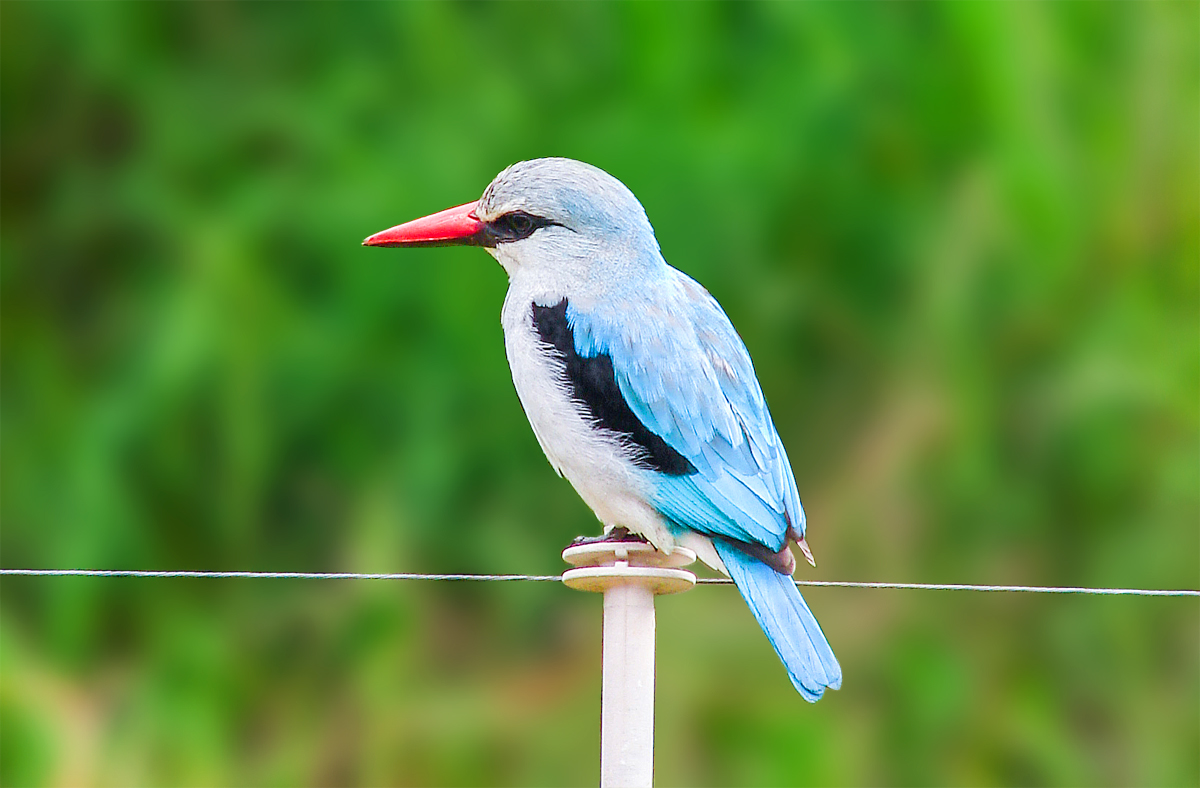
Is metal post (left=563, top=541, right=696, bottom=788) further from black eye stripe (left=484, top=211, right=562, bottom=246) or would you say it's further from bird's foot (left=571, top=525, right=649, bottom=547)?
black eye stripe (left=484, top=211, right=562, bottom=246)

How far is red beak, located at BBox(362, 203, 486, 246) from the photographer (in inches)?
99.9

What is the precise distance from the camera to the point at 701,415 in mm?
2285

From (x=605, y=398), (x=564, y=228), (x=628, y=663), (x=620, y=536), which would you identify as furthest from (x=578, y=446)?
(x=628, y=663)

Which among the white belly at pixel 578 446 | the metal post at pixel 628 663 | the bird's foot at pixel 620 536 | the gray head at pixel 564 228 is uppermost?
the gray head at pixel 564 228

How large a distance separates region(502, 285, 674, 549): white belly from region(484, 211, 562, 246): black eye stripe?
140 mm

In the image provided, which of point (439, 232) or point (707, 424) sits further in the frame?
point (439, 232)

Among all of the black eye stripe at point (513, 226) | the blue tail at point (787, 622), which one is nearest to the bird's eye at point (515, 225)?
the black eye stripe at point (513, 226)

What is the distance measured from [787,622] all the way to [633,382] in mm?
429

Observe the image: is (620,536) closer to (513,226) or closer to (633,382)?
(633,382)

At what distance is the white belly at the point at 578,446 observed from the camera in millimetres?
2328

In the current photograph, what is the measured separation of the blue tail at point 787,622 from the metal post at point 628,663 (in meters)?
0.21

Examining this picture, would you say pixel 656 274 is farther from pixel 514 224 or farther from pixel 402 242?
pixel 402 242

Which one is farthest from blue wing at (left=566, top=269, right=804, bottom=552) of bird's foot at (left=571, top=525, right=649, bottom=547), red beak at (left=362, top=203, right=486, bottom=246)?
red beak at (left=362, top=203, right=486, bottom=246)

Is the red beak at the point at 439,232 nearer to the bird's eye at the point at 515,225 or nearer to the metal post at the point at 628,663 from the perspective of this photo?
the bird's eye at the point at 515,225
